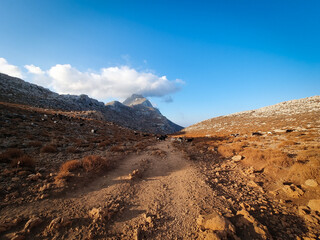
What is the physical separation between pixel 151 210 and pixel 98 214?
177cm

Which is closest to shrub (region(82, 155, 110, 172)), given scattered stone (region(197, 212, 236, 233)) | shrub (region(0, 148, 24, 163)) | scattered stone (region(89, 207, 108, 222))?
scattered stone (region(89, 207, 108, 222))

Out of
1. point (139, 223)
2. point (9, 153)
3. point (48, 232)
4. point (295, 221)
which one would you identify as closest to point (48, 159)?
point (9, 153)

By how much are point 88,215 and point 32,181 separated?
3395 mm

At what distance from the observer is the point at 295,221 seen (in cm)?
371

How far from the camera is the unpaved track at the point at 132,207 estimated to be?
3350mm

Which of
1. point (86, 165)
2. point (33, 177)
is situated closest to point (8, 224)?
point (33, 177)

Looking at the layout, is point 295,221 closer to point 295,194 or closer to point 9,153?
point 295,194

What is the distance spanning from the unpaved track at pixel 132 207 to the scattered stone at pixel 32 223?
0.13 m

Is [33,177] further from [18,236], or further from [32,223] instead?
[18,236]

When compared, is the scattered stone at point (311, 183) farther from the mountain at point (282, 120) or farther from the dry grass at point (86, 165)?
the mountain at point (282, 120)

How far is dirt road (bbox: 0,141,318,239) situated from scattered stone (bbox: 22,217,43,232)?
0.16 feet

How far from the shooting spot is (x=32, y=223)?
3.12 metres

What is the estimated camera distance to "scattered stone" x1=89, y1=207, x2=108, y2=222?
3640 mm

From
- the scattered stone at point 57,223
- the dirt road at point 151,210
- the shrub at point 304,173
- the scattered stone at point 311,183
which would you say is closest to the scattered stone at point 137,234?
the dirt road at point 151,210
